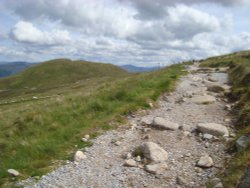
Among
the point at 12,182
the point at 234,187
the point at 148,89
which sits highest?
the point at 148,89

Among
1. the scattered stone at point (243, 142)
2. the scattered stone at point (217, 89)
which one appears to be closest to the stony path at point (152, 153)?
the scattered stone at point (243, 142)

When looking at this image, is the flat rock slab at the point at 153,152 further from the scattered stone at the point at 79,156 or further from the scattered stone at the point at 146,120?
the scattered stone at the point at 146,120

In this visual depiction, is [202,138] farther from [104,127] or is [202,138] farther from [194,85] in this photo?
[194,85]

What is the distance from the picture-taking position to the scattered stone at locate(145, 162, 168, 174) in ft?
32.7

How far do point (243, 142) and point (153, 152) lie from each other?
110 inches

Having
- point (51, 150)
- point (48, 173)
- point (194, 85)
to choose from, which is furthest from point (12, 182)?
point (194, 85)

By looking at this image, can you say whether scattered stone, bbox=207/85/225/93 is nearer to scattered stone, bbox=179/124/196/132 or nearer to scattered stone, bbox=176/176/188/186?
scattered stone, bbox=179/124/196/132

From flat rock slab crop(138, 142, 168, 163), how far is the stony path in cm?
7

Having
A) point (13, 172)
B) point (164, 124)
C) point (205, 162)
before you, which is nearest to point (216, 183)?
point (205, 162)

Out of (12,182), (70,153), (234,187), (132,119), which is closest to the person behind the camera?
(234,187)

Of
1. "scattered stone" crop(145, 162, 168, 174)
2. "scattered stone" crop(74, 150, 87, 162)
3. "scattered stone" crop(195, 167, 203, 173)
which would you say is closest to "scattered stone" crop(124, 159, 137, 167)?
"scattered stone" crop(145, 162, 168, 174)

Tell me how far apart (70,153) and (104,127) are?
2.47 m

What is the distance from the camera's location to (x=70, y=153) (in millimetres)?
11703

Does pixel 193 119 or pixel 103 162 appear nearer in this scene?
pixel 103 162
